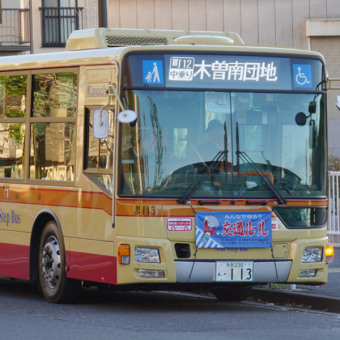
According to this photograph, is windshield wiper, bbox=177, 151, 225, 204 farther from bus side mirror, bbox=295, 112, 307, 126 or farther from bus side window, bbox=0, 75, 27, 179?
bus side window, bbox=0, 75, 27, 179

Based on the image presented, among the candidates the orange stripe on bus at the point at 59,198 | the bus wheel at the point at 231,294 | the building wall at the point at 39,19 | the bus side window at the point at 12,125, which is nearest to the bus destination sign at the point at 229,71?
the orange stripe on bus at the point at 59,198

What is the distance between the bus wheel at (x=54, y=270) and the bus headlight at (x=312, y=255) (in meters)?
2.58

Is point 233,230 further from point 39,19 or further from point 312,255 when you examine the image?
point 39,19

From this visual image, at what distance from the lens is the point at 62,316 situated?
11852mm

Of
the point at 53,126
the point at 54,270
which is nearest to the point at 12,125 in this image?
the point at 53,126

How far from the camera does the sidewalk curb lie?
43.6 feet

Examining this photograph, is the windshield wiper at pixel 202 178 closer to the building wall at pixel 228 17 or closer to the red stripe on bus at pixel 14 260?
the red stripe on bus at pixel 14 260

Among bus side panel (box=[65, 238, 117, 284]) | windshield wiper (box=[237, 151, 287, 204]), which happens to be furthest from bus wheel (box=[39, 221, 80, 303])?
windshield wiper (box=[237, 151, 287, 204])

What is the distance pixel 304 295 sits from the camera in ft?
45.2

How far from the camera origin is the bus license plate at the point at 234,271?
1205 cm

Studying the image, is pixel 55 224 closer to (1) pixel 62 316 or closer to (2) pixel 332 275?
(1) pixel 62 316

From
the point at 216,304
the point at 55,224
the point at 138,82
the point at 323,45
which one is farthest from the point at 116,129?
the point at 323,45

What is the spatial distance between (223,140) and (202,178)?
0.48 metres

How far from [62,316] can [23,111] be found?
3133 mm
